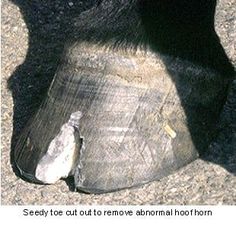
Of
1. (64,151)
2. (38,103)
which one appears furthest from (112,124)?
(38,103)

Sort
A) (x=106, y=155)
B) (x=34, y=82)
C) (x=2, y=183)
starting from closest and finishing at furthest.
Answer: (x=106, y=155)
(x=2, y=183)
(x=34, y=82)

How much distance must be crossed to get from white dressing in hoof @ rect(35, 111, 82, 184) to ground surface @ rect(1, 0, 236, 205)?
7 centimetres

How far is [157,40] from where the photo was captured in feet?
6.07

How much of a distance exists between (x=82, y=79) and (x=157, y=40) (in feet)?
0.65

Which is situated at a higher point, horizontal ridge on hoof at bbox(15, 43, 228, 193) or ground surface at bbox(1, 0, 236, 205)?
horizontal ridge on hoof at bbox(15, 43, 228, 193)

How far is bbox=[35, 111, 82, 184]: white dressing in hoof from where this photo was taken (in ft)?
5.99

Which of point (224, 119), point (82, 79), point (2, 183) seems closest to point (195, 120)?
point (224, 119)

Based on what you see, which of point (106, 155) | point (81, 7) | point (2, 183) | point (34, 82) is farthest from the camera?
point (81, 7)

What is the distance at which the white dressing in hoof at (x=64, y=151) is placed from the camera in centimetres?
183

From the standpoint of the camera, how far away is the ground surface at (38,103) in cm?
186

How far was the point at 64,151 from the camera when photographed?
182cm

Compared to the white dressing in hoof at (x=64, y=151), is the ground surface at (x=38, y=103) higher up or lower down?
lower down

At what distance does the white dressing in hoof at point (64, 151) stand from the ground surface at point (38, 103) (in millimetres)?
67

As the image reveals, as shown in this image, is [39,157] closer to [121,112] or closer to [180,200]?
[121,112]
